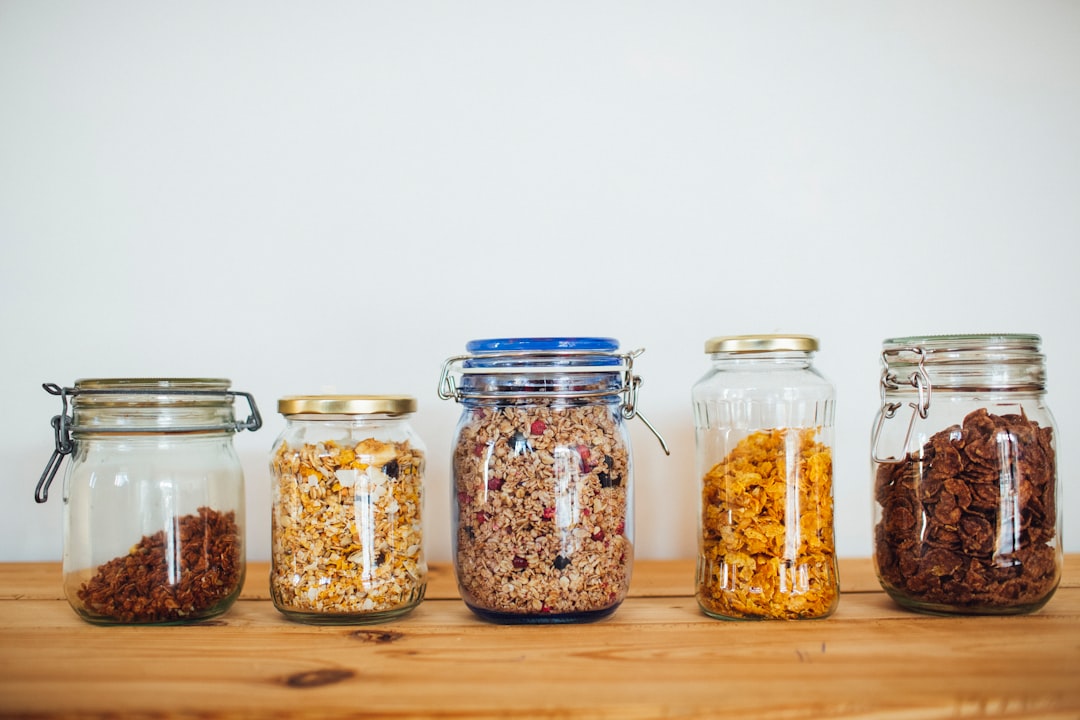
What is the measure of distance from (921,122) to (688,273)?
42cm

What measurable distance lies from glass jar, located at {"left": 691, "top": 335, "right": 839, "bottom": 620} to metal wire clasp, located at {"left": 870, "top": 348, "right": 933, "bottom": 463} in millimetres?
77

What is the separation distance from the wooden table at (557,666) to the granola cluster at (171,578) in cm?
3

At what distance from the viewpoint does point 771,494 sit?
0.92 m

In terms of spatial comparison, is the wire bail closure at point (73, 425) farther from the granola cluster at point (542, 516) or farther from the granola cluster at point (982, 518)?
the granola cluster at point (982, 518)

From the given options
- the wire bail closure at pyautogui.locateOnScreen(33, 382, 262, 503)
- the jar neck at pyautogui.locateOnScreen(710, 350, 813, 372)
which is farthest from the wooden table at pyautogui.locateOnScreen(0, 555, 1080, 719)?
the jar neck at pyautogui.locateOnScreen(710, 350, 813, 372)

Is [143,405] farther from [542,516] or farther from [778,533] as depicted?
[778,533]

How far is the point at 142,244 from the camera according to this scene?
123 centimetres

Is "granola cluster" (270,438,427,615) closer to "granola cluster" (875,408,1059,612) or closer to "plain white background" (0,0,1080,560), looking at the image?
"plain white background" (0,0,1080,560)

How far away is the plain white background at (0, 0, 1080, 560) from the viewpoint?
123 cm

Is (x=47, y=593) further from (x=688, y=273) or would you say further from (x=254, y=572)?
(x=688, y=273)

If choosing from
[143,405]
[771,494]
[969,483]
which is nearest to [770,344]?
[771,494]

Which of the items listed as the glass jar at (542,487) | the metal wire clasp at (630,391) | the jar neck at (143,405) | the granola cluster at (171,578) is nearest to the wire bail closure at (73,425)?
the jar neck at (143,405)

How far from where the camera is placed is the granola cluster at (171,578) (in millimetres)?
922

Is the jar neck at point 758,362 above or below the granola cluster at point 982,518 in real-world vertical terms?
above
